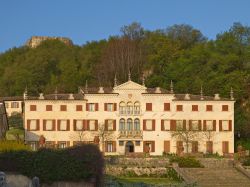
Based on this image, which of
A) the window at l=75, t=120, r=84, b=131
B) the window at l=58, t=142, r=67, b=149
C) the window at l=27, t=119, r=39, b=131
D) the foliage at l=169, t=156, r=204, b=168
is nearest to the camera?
the foliage at l=169, t=156, r=204, b=168

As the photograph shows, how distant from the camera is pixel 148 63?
3509 inches

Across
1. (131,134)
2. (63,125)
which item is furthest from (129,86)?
(63,125)

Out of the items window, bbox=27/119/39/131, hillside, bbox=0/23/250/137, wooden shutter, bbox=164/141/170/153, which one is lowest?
wooden shutter, bbox=164/141/170/153

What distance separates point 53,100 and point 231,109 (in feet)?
62.5

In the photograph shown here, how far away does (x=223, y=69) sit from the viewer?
262 feet

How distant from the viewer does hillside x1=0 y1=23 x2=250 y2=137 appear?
80250 millimetres

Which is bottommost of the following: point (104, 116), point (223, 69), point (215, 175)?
point (215, 175)

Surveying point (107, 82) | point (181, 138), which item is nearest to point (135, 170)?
point (181, 138)

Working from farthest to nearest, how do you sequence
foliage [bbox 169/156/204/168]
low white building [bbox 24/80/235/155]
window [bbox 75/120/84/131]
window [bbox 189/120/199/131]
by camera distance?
window [bbox 75/120/84/131], low white building [bbox 24/80/235/155], window [bbox 189/120/199/131], foliage [bbox 169/156/204/168]

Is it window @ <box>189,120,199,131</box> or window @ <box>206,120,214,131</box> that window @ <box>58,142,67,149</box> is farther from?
window @ <box>206,120,214,131</box>

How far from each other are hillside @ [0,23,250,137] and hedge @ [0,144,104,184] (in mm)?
48057

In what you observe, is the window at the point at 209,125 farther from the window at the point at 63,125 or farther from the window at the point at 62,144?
the window at the point at 62,144

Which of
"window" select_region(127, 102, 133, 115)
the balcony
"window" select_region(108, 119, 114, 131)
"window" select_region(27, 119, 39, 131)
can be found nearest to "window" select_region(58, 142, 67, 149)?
"window" select_region(27, 119, 39, 131)

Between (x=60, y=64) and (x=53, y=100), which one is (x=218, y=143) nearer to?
(x=53, y=100)
